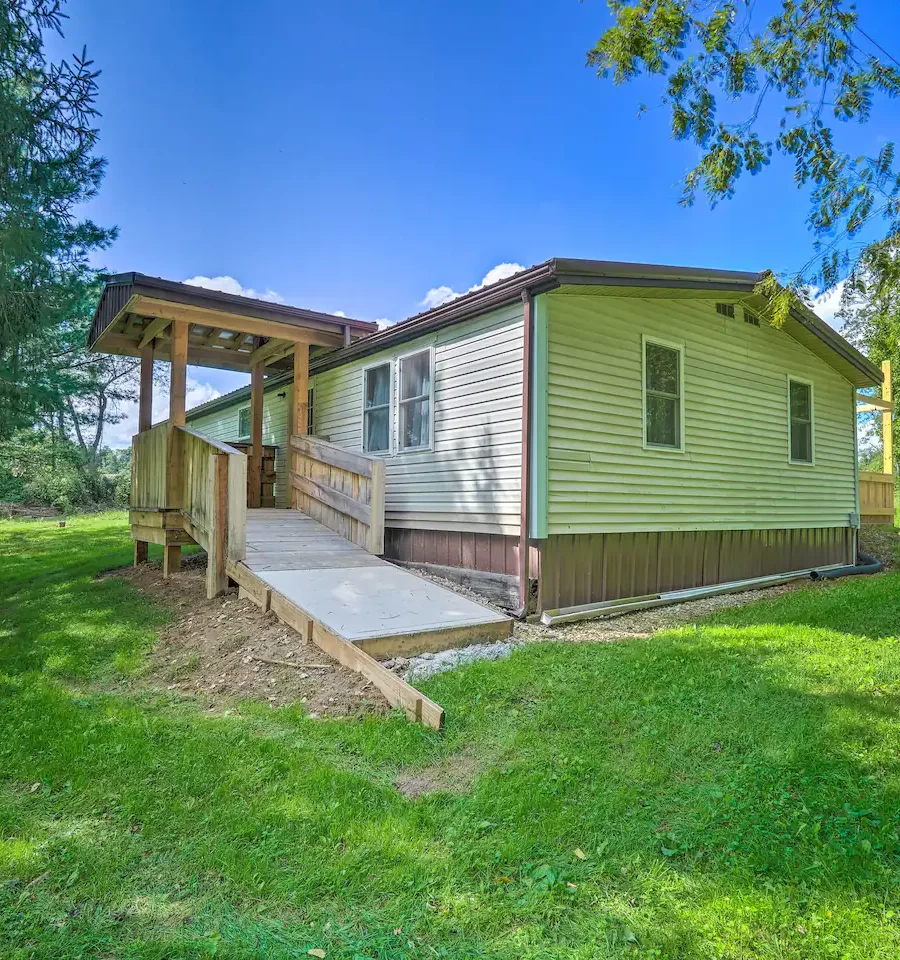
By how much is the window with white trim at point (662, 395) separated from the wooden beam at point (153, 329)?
634cm

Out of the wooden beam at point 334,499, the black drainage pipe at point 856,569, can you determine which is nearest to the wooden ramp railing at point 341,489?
the wooden beam at point 334,499

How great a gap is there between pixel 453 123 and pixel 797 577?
9681mm

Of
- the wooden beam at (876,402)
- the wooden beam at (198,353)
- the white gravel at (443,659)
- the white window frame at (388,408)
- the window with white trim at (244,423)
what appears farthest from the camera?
the window with white trim at (244,423)

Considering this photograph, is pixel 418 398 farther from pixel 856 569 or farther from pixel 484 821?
pixel 856 569

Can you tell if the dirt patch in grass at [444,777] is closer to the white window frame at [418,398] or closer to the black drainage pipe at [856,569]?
the white window frame at [418,398]

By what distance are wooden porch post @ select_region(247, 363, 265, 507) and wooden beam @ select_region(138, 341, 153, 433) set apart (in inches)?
64.7

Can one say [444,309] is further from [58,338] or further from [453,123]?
[58,338]

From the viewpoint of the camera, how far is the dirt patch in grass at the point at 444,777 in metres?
2.87

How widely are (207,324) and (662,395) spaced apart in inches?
242

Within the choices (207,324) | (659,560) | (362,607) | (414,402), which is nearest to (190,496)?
(207,324)

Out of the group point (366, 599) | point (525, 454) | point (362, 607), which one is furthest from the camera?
point (525, 454)

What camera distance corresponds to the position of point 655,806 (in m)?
2.68

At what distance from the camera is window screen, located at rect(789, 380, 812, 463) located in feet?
33.0

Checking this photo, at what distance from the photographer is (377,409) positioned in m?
9.14
